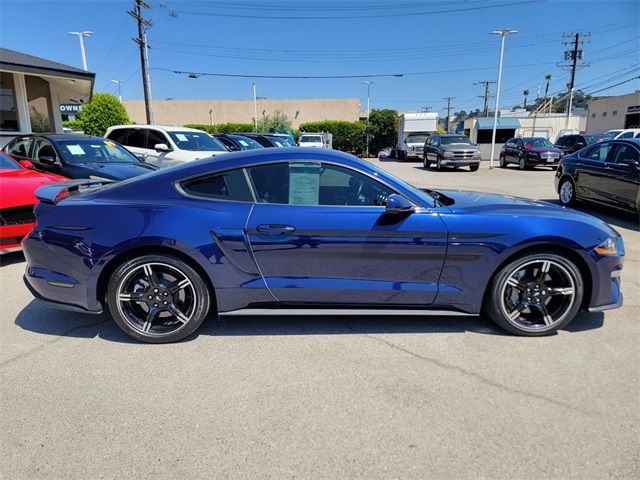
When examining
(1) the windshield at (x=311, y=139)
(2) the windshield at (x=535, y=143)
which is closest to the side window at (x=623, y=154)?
(2) the windshield at (x=535, y=143)

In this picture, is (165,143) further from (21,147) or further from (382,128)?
(382,128)

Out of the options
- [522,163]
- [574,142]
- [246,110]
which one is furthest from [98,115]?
[246,110]

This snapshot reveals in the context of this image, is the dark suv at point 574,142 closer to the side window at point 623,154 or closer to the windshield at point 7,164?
the side window at point 623,154

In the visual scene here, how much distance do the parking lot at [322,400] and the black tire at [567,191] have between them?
6.47 metres

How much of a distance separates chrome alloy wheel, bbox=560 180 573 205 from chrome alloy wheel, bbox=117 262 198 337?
9060 millimetres

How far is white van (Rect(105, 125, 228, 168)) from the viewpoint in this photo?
34.0 ft

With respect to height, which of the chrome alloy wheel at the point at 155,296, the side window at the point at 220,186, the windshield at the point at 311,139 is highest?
the windshield at the point at 311,139

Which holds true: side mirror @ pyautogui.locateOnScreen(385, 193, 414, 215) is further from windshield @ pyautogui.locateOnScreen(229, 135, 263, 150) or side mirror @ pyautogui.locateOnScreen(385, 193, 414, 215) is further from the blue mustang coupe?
windshield @ pyautogui.locateOnScreen(229, 135, 263, 150)

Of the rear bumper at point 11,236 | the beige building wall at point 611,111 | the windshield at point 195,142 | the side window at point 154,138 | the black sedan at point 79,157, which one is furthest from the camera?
the beige building wall at point 611,111

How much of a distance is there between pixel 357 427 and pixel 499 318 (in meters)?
1.60

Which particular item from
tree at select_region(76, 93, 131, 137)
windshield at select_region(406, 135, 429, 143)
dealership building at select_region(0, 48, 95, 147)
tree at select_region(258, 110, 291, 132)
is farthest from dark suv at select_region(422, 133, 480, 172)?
tree at select_region(258, 110, 291, 132)

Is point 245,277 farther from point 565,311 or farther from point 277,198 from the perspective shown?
point 565,311

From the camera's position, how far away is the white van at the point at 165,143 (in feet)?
34.0

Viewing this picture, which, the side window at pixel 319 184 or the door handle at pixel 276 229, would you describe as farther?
the side window at pixel 319 184
